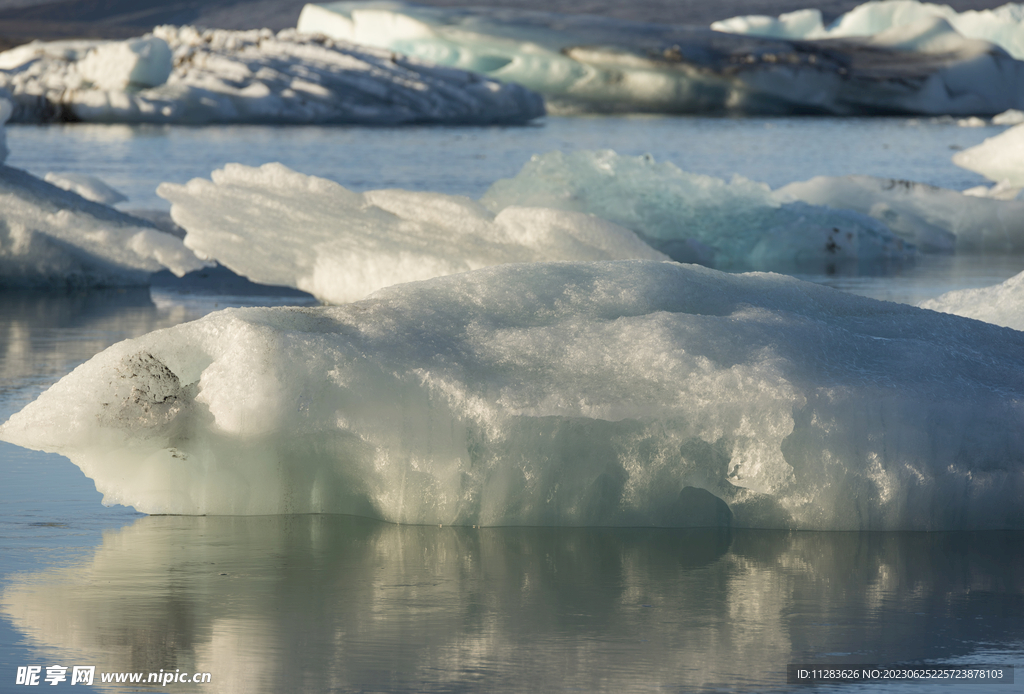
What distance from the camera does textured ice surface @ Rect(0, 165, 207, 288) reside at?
21.6 ft

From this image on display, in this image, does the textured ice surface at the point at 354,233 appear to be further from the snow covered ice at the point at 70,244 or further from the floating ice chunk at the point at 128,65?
the floating ice chunk at the point at 128,65

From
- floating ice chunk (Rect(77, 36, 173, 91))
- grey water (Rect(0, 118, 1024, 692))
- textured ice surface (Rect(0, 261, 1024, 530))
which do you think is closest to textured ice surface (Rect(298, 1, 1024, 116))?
floating ice chunk (Rect(77, 36, 173, 91))

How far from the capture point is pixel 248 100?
25.4 m

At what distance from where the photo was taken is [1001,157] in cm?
1193

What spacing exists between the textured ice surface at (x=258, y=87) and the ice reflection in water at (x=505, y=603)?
23673 mm

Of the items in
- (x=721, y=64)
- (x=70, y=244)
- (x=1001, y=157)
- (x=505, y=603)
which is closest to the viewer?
(x=505, y=603)

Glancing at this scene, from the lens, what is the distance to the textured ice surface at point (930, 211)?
911 cm

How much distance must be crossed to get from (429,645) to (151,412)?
885 millimetres

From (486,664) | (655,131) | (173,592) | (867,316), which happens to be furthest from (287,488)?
(655,131)

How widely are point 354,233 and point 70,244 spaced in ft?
5.67

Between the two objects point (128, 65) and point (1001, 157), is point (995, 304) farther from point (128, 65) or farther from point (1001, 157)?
point (128, 65)

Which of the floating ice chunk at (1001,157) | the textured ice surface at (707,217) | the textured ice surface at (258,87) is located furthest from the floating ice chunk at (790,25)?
the textured ice surface at (707,217)

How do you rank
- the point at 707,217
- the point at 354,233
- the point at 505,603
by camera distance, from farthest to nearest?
the point at 707,217 < the point at 354,233 < the point at 505,603

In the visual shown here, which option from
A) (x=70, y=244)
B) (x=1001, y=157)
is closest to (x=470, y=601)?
(x=70, y=244)
